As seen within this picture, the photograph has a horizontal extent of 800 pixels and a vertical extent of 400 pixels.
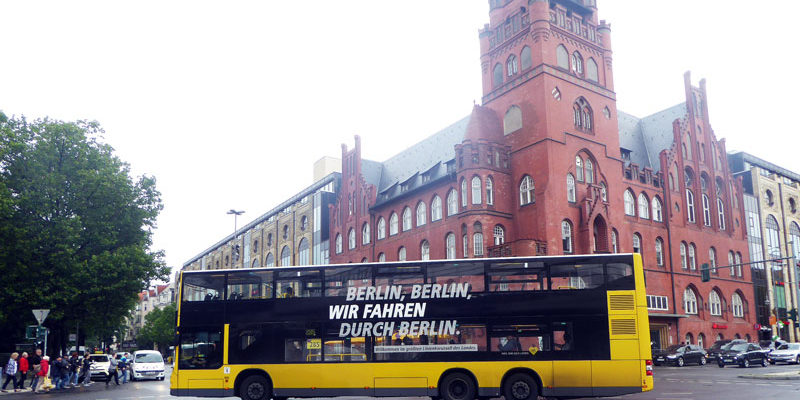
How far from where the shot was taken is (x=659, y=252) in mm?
54188

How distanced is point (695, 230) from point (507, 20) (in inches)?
932

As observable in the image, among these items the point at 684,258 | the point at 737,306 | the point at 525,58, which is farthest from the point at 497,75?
the point at 737,306

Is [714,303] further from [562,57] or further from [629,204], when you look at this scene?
[562,57]

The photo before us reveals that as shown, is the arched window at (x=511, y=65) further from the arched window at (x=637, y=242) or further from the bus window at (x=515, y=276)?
the bus window at (x=515, y=276)

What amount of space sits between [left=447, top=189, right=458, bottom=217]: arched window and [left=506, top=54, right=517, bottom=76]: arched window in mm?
9844

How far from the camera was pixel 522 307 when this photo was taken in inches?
724

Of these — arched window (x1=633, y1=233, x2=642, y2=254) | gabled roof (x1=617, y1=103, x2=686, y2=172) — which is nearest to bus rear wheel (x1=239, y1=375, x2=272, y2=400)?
arched window (x1=633, y1=233, x2=642, y2=254)

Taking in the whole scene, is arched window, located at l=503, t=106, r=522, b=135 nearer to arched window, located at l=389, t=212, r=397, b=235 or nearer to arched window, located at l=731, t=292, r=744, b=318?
arched window, located at l=389, t=212, r=397, b=235

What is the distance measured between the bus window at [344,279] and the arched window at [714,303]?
45.4 meters

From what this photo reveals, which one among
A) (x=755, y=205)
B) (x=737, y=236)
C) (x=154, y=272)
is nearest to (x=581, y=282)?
(x=154, y=272)

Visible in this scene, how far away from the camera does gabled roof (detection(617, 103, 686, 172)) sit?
192ft

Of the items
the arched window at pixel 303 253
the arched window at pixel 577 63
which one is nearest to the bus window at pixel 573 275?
the arched window at pixel 577 63

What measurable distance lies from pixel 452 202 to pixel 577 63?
1398 cm

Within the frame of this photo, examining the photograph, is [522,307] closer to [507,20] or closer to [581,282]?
[581,282]
